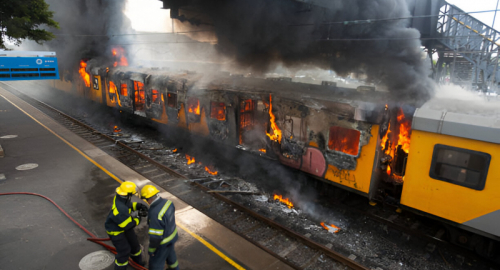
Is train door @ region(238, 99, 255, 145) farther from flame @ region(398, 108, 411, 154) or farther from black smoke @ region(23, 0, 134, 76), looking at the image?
black smoke @ region(23, 0, 134, 76)

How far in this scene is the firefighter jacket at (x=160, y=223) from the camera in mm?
3568

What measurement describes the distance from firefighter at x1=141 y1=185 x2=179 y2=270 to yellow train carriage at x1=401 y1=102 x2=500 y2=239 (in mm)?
4792

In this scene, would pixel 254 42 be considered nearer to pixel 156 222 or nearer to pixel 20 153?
pixel 20 153

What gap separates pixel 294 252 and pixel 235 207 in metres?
2.08

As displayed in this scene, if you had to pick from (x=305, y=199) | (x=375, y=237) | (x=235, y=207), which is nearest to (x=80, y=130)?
(x=235, y=207)

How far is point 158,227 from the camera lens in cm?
358

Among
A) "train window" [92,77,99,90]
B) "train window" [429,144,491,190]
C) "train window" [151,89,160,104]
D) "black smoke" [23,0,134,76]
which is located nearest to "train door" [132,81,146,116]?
"train window" [151,89,160,104]

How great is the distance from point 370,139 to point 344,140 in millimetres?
613

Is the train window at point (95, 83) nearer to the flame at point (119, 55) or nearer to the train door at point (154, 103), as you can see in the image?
the flame at point (119, 55)

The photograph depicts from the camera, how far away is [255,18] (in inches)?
471

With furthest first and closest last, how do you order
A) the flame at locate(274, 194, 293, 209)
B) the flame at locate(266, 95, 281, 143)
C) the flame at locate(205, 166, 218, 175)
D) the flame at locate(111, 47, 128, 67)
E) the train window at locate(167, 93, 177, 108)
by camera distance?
1. the flame at locate(111, 47, 128, 67)
2. the train window at locate(167, 93, 177, 108)
3. the flame at locate(205, 166, 218, 175)
4. the flame at locate(266, 95, 281, 143)
5. the flame at locate(274, 194, 293, 209)

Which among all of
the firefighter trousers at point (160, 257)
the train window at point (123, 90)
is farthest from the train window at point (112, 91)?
the firefighter trousers at point (160, 257)

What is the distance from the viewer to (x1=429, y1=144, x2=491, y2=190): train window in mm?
5004

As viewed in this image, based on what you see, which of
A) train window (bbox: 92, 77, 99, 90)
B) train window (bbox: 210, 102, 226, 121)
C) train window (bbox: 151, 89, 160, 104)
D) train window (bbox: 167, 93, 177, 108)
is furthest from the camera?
train window (bbox: 92, 77, 99, 90)
